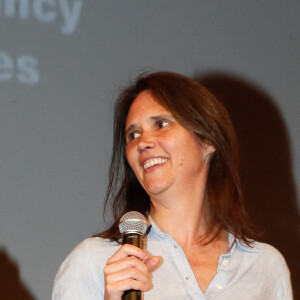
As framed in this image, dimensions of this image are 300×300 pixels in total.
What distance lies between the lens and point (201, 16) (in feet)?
9.03

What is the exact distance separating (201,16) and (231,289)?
134 cm

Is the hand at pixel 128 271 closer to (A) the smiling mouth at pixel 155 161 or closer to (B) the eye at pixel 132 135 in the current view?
(A) the smiling mouth at pixel 155 161

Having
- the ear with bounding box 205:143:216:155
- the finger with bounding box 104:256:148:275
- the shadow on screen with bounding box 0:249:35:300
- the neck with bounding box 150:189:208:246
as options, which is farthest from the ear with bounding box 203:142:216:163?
the shadow on screen with bounding box 0:249:35:300

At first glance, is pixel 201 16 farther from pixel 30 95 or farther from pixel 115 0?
pixel 30 95

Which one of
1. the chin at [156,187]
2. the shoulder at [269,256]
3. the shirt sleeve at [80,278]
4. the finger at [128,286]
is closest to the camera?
the finger at [128,286]

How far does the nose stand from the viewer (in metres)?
1.77

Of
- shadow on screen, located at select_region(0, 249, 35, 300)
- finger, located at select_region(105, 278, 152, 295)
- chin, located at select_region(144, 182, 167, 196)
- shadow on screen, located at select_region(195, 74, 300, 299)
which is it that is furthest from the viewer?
shadow on screen, located at select_region(195, 74, 300, 299)

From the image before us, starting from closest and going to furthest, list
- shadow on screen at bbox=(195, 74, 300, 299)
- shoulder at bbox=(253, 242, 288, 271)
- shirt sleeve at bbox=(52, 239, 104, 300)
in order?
shirt sleeve at bbox=(52, 239, 104, 300) < shoulder at bbox=(253, 242, 288, 271) < shadow on screen at bbox=(195, 74, 300, 299)

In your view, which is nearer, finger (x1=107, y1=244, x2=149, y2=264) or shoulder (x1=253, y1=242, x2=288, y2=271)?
finger (x1=107, y1=244, x2=149, y2=264)

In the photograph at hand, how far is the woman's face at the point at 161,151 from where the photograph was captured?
1.76 m

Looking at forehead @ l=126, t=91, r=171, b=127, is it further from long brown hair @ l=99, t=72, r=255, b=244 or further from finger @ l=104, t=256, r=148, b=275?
finger @ l=104, t=256, r=148, b=275

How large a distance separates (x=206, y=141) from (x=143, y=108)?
188 mm

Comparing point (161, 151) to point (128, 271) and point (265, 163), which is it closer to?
point (128, 271)

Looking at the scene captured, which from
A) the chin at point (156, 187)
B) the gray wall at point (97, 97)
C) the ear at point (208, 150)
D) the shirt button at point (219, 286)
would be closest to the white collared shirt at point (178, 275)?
the shirt button at point (219, 286)
